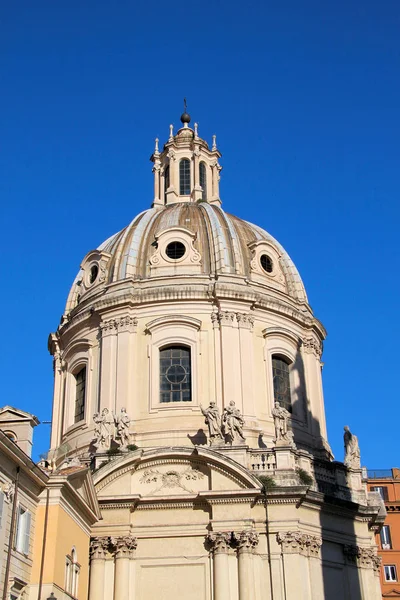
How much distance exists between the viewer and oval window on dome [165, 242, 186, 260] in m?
41.5

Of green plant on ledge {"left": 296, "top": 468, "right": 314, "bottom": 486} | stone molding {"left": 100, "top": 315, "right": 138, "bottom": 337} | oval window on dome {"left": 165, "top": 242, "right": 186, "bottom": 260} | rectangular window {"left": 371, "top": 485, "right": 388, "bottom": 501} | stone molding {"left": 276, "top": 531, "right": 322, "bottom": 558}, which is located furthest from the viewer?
rectangular window {"left": 371, "top": 485, "right": 388, "bottom": 501}

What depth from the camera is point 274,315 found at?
1608 inches

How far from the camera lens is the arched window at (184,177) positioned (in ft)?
160

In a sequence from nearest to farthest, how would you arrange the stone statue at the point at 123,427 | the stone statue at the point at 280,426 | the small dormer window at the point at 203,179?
the stone statue at the point at 280,426 < the stone statue at the point at 123,427 < the small dormer window at the point at 203,179

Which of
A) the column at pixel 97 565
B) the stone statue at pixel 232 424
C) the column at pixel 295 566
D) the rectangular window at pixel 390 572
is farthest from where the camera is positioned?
the rectangular window at pixel 390 572

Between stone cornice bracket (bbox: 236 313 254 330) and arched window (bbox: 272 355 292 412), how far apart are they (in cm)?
226

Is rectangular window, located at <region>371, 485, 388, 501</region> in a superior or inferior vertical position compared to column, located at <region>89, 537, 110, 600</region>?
superior

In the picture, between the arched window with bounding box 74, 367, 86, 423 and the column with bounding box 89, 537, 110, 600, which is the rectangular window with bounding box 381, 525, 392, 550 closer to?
the arched window with bounding box 74, 367, 86, 423

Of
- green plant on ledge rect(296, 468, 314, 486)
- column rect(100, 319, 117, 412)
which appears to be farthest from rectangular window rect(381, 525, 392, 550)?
column rect(100, 319, 117, 412)

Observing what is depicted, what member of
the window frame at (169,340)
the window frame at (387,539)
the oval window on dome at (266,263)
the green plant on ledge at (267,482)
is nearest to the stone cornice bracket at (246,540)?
the green plant on ledge at (267,482)

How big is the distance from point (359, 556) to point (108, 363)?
13.4m

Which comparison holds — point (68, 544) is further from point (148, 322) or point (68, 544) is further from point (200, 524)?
point (148, 322)

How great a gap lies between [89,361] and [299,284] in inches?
445

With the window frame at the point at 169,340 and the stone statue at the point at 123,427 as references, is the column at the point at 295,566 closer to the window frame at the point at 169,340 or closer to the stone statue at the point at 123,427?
the stone statue at the point at 123,427
